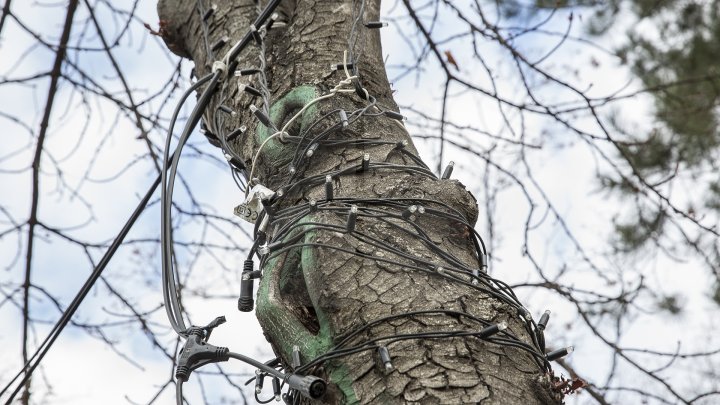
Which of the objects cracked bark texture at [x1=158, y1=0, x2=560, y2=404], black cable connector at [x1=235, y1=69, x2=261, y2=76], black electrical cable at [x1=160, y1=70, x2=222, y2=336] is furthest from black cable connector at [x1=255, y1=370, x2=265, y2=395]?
black cable connector at [x1=235, y1=69, x2=261, y2=76]

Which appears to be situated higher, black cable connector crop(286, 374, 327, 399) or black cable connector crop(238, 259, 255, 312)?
black cable connector crop(238, 259, 255, 312)

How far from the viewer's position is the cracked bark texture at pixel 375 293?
1.23 meters

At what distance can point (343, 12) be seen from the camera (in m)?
2.06

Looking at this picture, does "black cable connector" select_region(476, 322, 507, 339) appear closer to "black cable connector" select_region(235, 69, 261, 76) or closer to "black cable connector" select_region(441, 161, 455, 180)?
"black cable connector" select_region(441, 161, 455, 180)

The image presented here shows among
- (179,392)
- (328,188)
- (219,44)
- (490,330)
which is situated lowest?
(490,330)

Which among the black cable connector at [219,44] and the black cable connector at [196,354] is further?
the black cable connector at [219,44]

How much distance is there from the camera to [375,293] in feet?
4.42

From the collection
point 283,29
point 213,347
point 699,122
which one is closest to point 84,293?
point 213,347

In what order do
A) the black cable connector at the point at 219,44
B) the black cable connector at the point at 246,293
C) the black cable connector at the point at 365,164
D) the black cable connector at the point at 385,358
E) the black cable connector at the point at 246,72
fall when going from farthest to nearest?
1. the black cable connector at the point at 219,44
2. the black cable connector at the point at 246,72
3. the black cable connector at the point at 365,164
4. the black cable connector at the point at 246,293
5. the black cable connector at the point at 385,358

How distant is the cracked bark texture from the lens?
123 centimetres

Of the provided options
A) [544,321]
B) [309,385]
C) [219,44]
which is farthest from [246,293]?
[219,44]

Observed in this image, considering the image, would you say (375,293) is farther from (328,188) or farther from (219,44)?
(219,44)

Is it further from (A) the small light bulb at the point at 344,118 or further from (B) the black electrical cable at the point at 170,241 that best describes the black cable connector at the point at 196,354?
(A) the small light bulb at the point at 344,118

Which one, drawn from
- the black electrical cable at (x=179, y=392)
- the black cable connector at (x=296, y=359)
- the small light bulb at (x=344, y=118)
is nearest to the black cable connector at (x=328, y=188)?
the small light bulb at (x=344, y=118)
